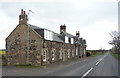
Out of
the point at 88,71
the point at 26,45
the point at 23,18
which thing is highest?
the point at 23,18

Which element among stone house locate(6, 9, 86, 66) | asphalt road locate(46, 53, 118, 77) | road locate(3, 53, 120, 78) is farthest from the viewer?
stone house locate(6, 9, 86, 66)

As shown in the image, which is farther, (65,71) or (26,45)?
(26,45)

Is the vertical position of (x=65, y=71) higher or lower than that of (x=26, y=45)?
lower

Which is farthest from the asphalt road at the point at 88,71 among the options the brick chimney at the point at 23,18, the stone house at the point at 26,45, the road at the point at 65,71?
the brick chimney at the point at 23,18

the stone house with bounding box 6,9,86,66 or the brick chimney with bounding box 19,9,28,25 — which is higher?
the brick chimney with bounding box 19,9,28,25

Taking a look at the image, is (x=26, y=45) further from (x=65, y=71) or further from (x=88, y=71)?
(x=88, y=71)

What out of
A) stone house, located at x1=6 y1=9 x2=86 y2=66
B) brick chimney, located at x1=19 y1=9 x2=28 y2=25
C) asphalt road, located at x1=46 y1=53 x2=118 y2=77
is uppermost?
brick chimney, located at x1=19 y1=9 x2=28 y2=25

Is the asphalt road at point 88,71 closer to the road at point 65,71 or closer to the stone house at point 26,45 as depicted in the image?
the road at point 65,71

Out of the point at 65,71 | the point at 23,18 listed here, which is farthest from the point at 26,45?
the point at 65,71

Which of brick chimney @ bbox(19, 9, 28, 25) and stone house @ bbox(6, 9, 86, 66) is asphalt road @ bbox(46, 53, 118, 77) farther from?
brick chimney @ bbox(19, 9, 28, 25)

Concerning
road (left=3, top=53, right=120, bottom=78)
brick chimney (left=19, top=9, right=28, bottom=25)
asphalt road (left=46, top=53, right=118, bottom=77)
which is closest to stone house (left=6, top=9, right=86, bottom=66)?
brick chimney (left=19, top=9, right=28, bottom=25)

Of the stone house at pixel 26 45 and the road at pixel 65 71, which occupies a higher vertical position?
the stone house at pixel 26 45

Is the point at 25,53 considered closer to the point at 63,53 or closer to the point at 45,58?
the point at 45,58

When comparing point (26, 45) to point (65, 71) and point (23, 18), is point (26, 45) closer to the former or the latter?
point (23, 18)
